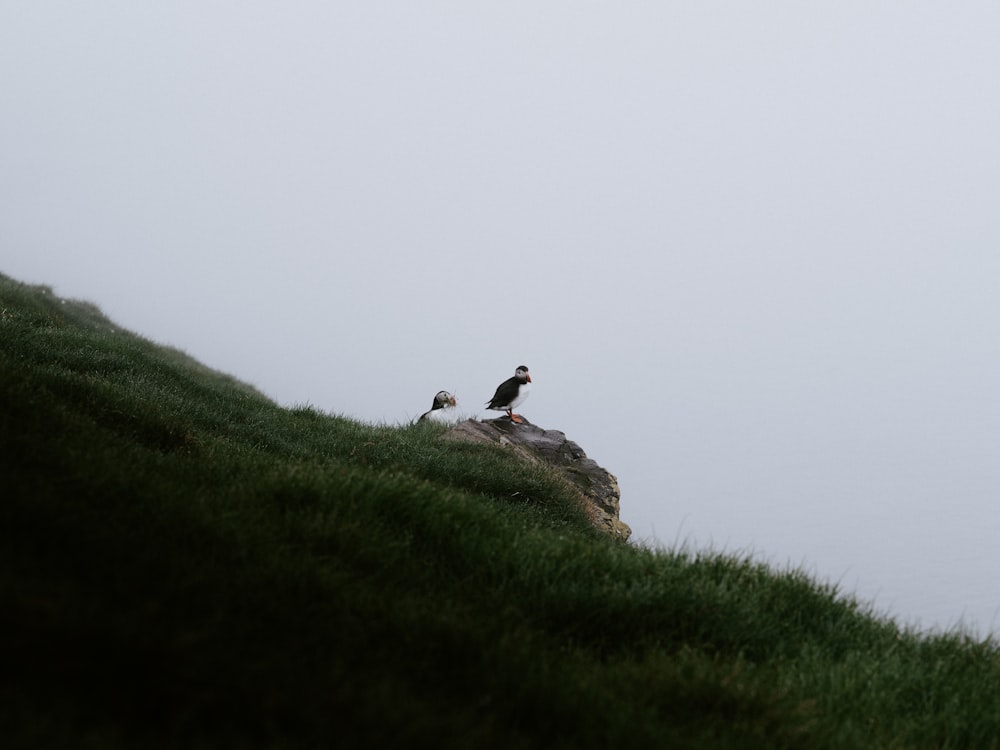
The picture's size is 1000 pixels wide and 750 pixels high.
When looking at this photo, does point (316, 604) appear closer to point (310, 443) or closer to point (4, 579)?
point (4, 579)

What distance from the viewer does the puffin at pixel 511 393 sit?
17781 mm

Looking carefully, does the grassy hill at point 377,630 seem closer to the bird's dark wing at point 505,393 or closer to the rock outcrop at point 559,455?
the rock outcrop at point 559,455

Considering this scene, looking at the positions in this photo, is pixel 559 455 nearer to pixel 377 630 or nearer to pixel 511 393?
pixel 511 393

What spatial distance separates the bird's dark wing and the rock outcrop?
37 centimetres

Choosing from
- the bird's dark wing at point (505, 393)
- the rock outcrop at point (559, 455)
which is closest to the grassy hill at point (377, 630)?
the rock outcrop at point (559, 455)

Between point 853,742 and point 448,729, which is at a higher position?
point 853,742

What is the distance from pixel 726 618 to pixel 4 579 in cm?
439

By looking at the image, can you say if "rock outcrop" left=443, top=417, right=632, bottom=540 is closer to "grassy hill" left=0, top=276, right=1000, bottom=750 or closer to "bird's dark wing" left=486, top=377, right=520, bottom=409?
"bird's dark wing" left=486, top=377, right=520, bottom=409

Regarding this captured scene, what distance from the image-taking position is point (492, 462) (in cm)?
1254

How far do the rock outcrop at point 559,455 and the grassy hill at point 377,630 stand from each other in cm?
750

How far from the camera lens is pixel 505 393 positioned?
58.4 ft

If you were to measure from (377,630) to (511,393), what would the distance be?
1348 cm

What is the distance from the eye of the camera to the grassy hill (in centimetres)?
321

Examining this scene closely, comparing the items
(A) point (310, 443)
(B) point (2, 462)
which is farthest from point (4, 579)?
(A) point (310, 443)
